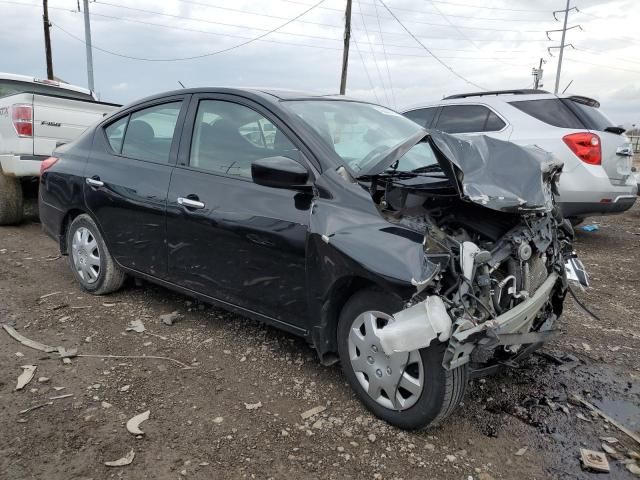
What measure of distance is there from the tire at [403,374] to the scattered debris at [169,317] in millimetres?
1668

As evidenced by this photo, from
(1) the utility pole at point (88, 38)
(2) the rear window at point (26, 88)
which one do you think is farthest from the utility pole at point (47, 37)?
(2) the rear window at point (26, 88)

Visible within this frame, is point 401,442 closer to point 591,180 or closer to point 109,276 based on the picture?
point 109,276

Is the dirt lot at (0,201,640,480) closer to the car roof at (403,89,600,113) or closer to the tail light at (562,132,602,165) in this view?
the tail light at (562,132,602,165)

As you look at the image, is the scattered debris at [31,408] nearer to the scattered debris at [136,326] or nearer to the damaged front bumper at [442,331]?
the scattered debris at [136,326]

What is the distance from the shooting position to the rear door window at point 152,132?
3.75 m

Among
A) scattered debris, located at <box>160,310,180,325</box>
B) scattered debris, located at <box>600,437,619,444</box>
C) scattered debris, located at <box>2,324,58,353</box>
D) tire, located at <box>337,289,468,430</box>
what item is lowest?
scattered debris, located at <box>2,324,58,353</box>

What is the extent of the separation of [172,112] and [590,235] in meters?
6.36

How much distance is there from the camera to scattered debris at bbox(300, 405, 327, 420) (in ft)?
9.06

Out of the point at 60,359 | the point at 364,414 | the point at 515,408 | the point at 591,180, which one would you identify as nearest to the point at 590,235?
the point at 591,180

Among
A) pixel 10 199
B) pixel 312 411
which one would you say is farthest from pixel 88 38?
pixel 312 411

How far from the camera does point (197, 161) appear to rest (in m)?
3.50

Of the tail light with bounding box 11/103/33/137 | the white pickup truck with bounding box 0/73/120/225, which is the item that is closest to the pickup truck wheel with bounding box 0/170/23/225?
the white pickup truck with bounding box 0/73/120/225

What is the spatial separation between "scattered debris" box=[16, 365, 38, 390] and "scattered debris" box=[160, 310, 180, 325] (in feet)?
3.08

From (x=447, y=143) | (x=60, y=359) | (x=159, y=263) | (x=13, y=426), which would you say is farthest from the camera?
(x=159, y=263)
